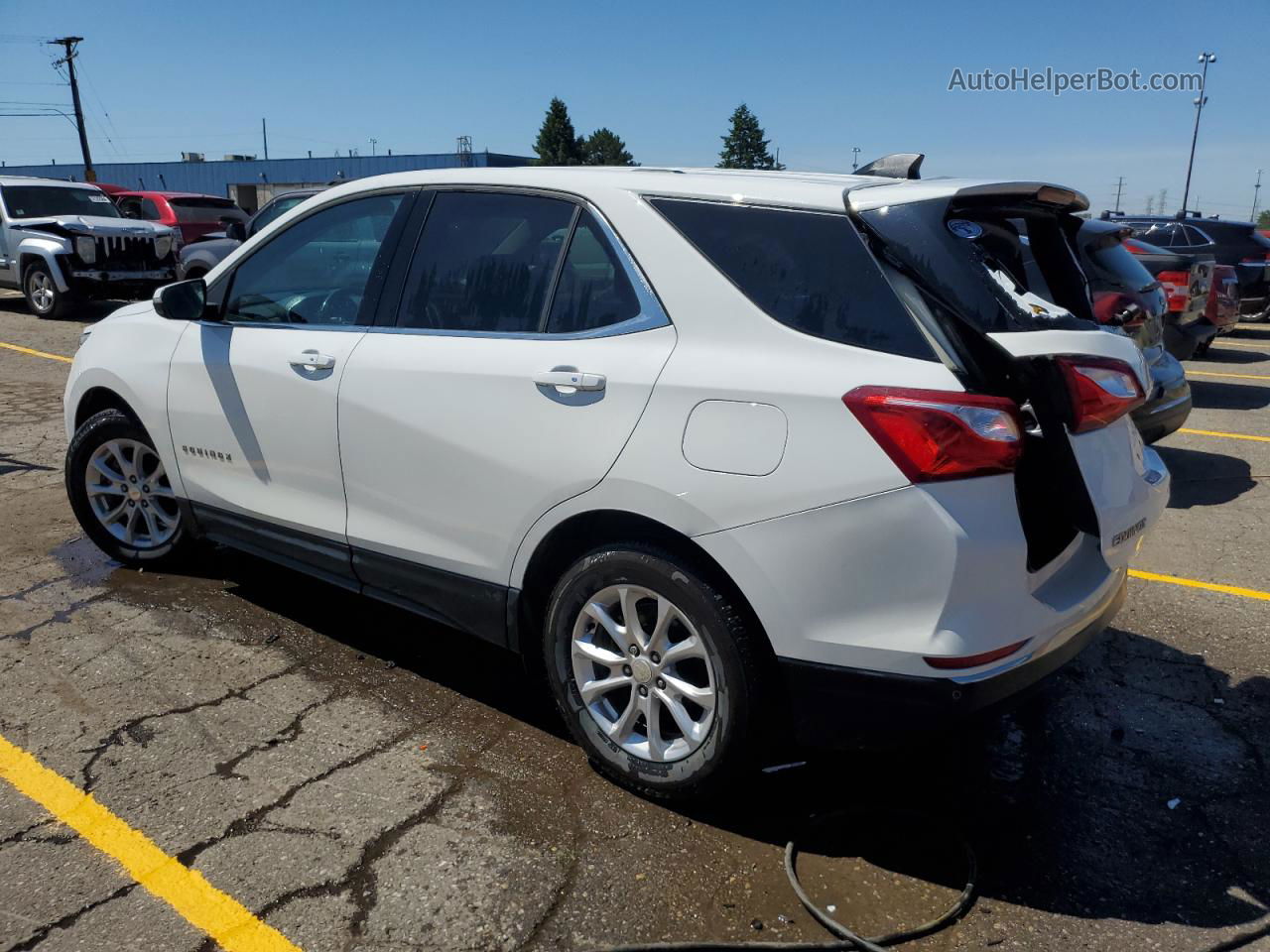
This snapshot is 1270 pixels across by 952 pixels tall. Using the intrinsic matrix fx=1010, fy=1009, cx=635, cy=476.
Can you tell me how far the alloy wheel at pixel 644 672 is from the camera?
279 cm

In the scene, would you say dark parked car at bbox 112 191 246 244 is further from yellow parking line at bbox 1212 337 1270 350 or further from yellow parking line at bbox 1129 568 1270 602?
yellow parking line at bbox 1129 568 1270 602

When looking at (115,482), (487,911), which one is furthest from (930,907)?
(115,482)

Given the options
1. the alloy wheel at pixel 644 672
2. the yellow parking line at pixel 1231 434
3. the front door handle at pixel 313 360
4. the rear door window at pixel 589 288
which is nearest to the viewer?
the alloy wheel at pixel 644 672

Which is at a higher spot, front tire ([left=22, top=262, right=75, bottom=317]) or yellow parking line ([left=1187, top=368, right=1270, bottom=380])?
front tire ([left=22, top=262, right=75, bottom=317])

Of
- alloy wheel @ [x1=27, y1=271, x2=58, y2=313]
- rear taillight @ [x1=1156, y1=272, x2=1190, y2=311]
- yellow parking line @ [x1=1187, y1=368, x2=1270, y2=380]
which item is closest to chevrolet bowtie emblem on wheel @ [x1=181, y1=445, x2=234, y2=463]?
rear taillight @ [x1=1156, y1=272, x2=1190, y2=311]

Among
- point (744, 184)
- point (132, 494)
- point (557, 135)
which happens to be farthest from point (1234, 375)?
point (557, 135)

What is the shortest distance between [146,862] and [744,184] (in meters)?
2.48

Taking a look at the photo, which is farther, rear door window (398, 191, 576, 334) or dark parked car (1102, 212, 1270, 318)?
dark parked car (1102, 212, 1270, 318)

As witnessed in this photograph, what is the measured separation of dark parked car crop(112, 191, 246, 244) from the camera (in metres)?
18.7

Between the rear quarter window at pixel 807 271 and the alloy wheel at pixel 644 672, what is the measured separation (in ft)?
2.83

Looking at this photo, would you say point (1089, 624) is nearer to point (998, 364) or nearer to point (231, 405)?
point (998, 364)

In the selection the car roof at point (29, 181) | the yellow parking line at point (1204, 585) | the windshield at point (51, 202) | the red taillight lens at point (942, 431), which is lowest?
the yellow parking line at point (1204, 585)

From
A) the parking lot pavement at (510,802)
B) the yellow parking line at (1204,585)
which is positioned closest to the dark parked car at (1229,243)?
the yellow parking line at (1204,585)

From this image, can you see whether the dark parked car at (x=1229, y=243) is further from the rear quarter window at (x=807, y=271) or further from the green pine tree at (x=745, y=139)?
the green pine tree at (x=745, y=139)
